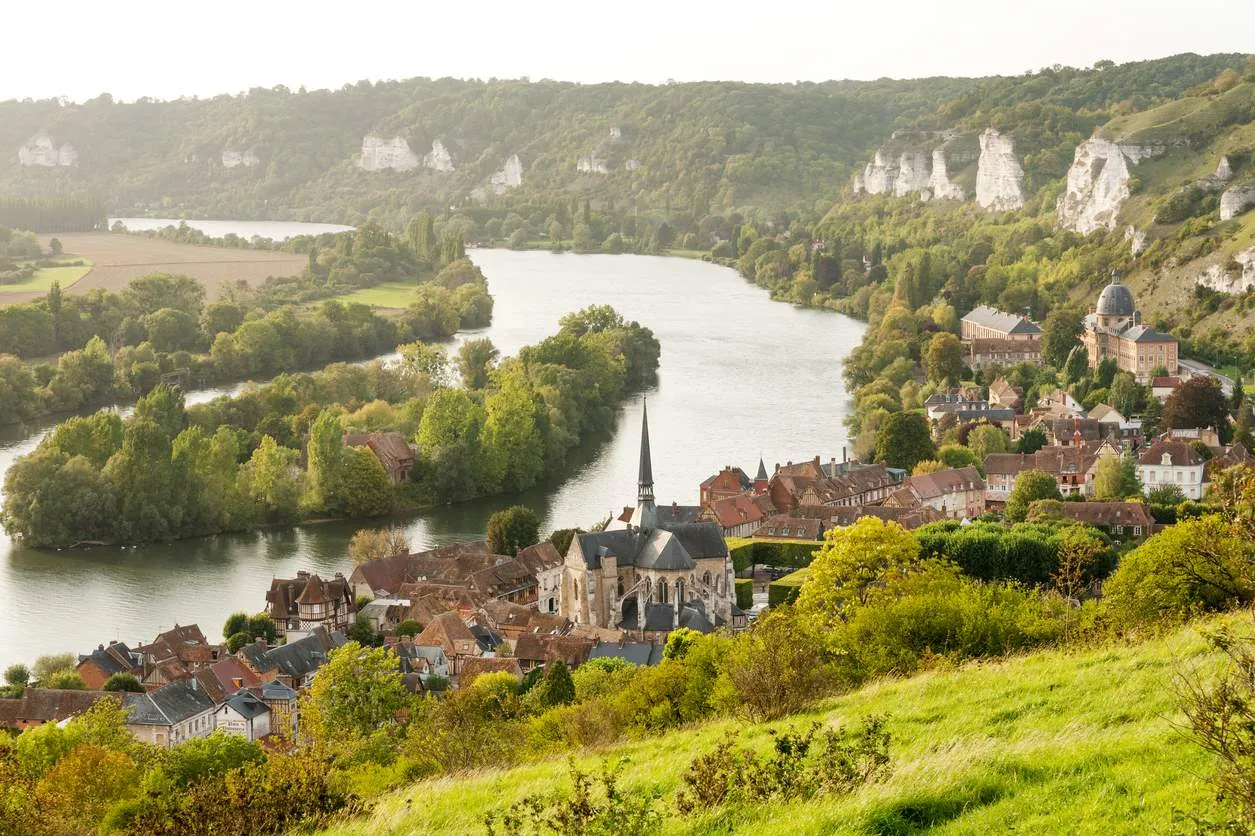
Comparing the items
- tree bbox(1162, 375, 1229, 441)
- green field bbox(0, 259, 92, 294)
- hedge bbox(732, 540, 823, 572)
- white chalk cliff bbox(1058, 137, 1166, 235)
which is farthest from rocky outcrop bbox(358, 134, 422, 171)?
hedge bbox(732, 540, 823, 572)

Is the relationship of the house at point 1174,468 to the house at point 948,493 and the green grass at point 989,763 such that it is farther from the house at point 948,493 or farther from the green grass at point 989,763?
the green grass at point 989,763

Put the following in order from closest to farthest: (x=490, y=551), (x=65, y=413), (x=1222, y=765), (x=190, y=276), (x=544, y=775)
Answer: (x=1222, y=765) < (x=544, y=775) < (x=490, y=551) < (x=65, y=413) < (x=190, y=276)

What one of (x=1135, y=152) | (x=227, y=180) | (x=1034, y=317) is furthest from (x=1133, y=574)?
(x=227, y=180)

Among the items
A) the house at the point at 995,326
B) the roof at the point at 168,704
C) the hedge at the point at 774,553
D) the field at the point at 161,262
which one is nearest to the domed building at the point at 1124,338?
the house at the point at 995,326

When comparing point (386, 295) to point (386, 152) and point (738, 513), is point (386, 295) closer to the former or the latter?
point (738, 513)

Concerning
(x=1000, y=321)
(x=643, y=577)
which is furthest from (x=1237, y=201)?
(x=643, y=577)

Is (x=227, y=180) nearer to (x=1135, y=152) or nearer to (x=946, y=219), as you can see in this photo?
(x=946, y=219)

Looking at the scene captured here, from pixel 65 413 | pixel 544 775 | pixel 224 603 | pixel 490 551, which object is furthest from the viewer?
pixel 65 413
